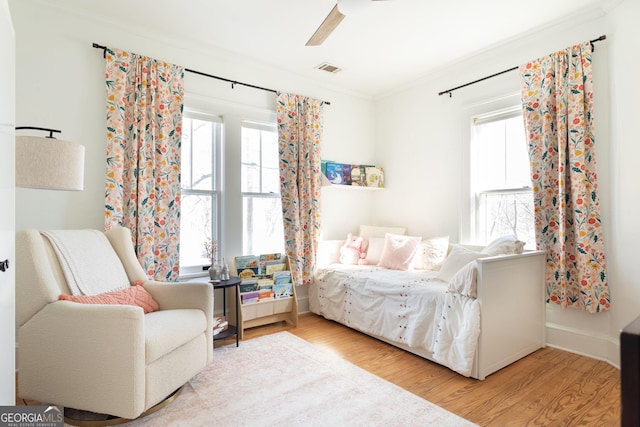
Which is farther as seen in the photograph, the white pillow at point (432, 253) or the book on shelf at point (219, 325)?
the white pillow at point (432, 253)

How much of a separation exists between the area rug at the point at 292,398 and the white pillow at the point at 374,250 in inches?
56.0

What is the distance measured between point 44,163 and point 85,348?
101 cm

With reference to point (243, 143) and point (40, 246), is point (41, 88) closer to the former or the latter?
point (40, 246)

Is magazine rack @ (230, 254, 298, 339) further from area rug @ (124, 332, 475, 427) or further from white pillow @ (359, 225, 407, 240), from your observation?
white pillow @ (359, 225, 407, 240)

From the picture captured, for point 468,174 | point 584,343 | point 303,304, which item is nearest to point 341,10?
point 468,174

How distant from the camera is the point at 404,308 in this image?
2760 millimetres

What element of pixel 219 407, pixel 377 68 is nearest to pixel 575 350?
pixel 219 407

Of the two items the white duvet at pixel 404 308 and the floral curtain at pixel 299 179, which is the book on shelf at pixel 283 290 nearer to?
the floral curtain at pixel 299 179

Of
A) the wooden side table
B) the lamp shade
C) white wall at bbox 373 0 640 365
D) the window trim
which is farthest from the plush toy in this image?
the lamp shade

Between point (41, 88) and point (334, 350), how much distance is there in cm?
301

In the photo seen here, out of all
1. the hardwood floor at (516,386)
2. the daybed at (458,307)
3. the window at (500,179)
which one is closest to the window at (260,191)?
the daybed at (458,307)

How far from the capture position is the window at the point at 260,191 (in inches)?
141

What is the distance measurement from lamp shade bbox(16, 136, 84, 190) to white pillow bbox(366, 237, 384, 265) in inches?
112

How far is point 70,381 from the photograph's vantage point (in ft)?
5.70
